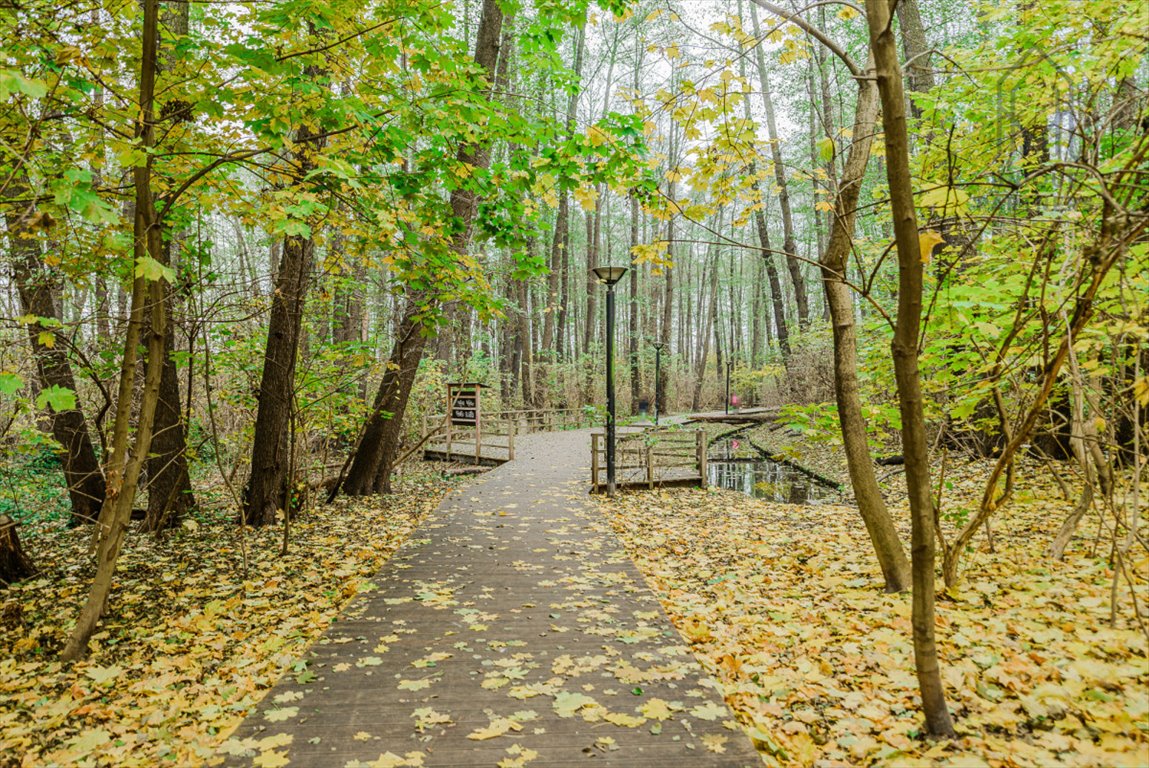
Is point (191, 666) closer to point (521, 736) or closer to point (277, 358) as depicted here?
point (521, 736)

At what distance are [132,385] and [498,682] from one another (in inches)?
125

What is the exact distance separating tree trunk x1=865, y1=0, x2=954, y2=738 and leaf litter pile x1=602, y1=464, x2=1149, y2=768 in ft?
1.12

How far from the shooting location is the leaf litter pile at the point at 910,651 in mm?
2686

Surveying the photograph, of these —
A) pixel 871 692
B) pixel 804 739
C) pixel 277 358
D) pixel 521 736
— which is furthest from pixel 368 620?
pixel 277 358

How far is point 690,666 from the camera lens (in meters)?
3.69

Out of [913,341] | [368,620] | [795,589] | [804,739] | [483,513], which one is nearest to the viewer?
[913,341]

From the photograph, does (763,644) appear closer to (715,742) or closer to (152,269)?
(715,742)

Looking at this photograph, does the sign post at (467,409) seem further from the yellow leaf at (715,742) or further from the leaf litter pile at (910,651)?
the yellow leaf at (715,742)

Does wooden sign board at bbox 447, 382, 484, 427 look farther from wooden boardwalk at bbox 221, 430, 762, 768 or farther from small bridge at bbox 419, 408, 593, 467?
wooden boardwalk at bbox 221, 430, 762, 768

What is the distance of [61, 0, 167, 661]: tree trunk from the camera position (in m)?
3.83

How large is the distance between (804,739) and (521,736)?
4.77 ft

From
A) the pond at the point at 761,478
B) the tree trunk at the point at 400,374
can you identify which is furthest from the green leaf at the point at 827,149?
the pond at the point at 761,478

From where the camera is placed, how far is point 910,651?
363cm

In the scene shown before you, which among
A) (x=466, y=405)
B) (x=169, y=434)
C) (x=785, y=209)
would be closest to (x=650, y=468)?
(x=466, y=405)
